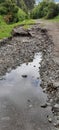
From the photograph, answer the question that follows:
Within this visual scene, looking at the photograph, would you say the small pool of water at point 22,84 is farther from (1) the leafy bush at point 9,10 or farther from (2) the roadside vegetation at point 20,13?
(1) the leafy bush at point 9,10

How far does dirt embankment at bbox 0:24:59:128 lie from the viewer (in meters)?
21.0

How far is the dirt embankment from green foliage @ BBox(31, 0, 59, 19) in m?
24.1

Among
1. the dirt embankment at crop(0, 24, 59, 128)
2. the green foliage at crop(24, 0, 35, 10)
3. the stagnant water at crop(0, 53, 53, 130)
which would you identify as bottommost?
the stagnant water at crop(0, 53, 53, 130)

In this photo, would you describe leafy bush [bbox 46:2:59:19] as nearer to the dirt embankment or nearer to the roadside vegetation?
the roadside vegetation

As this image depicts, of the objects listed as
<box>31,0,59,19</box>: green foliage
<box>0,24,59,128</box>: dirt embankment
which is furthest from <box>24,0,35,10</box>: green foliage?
<box>0,24,59,128</box>: dirt embankment

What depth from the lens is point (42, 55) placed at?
109 feet

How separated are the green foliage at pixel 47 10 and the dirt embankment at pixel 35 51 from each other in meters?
24.1

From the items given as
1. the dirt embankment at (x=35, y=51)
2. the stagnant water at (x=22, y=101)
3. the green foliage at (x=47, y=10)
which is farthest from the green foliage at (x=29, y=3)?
the stagnant water at (x=22, y=101)

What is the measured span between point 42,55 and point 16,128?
18640 mm

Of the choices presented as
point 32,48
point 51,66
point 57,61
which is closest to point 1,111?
point 51,66

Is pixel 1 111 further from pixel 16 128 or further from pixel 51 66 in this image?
pixel 51 66

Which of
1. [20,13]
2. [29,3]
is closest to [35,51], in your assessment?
[20,13]

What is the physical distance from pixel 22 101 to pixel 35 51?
1675 centimetres

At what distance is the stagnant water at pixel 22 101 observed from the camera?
16.0m
